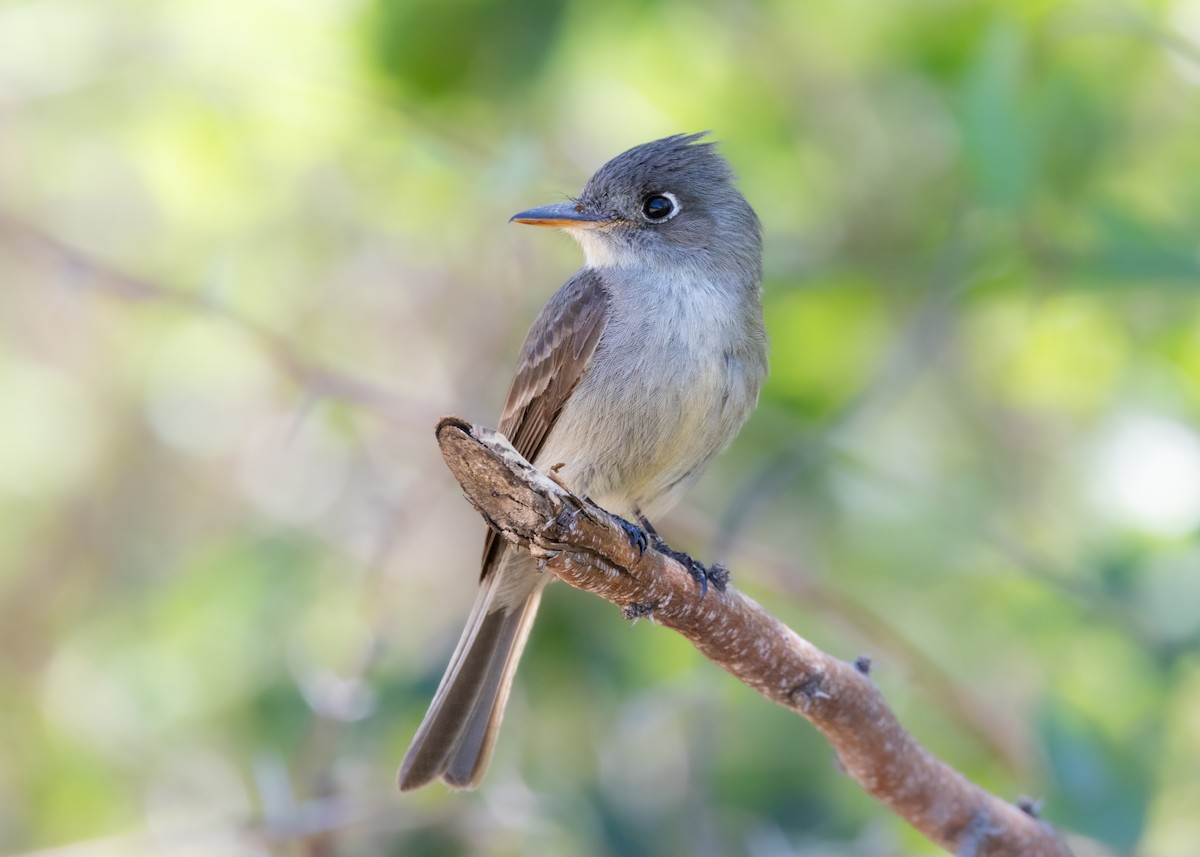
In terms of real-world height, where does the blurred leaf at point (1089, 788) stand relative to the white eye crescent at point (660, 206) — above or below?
below

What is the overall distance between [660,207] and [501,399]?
1553mm

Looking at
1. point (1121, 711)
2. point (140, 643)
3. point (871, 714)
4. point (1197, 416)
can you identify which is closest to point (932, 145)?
point (1197, 416)

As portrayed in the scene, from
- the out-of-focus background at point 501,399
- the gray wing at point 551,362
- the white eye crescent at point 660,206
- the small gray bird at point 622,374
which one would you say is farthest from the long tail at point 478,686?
the white eye crescent at point 660,206

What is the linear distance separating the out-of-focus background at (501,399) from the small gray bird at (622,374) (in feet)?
1.11

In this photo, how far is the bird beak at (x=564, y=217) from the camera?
4.10 m

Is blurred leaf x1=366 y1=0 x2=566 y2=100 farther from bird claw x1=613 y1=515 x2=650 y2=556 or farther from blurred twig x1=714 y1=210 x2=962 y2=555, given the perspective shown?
bird claw x1=613 y1=515 x2=650 y2=556

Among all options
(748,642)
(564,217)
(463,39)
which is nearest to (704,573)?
(748,642)

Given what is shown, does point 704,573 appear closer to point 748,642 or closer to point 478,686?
point 748,642

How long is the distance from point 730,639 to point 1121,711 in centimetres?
221

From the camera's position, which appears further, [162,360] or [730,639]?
[162,360]

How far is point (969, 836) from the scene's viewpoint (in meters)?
3.36

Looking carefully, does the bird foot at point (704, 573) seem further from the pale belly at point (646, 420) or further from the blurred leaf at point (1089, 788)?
the blurred leaf at point (1089, 788)

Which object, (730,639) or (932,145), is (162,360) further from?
(730,639)

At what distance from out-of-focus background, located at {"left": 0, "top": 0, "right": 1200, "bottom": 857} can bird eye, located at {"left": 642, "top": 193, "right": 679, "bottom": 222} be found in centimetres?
36
